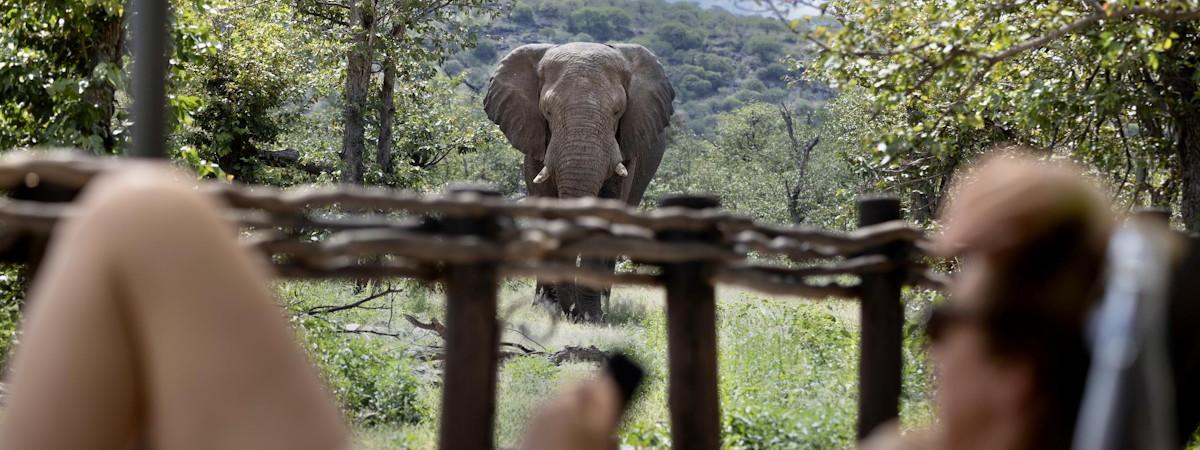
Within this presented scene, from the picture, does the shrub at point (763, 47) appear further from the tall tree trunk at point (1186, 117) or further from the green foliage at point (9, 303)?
the green foliage at point (9, 303)

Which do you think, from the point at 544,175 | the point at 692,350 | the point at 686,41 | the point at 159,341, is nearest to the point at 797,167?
the point at 544,175

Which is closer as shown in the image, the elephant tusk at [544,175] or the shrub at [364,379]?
the shrub at [364,379]

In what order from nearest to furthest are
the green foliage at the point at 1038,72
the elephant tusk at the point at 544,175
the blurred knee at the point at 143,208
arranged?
the blurred knee at the point at 143,208, the green foliage at the point at 1038,72, the elephant tusk at the point at 544,175

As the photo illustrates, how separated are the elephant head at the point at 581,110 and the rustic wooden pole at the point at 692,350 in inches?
386

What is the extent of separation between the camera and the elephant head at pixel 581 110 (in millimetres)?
13352

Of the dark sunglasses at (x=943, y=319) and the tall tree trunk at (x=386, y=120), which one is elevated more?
the tall tree trunk at (x=386, y=120)

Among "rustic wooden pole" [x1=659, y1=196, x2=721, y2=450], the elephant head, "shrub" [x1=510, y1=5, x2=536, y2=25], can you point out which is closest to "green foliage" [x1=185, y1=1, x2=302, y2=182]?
the elephant head

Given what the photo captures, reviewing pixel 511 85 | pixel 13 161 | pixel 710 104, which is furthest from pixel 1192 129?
pixel 710 104

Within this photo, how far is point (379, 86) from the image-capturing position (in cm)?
1736

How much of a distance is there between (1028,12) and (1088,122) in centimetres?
92

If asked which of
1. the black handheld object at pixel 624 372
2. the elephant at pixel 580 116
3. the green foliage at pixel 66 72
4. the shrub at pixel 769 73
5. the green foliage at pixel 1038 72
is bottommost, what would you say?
the black handheld object at pixel 624 372

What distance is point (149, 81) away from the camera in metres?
2.57

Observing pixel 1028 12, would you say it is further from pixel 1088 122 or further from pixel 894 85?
pixel 894 85

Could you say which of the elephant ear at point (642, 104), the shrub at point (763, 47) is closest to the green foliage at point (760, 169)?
the elephant ear at point (642, 104)
